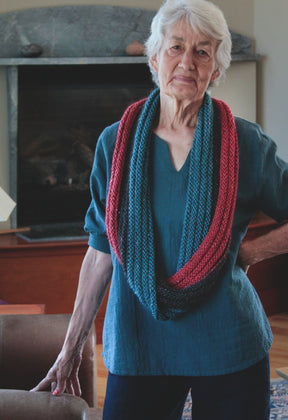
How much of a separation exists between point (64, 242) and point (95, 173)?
2.72 metres

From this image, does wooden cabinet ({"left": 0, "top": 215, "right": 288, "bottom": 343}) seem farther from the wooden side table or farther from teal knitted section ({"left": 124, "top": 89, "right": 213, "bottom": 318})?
teal knitted section ({"left": 124, "top": 89, "right": 213, "bottom": 318})

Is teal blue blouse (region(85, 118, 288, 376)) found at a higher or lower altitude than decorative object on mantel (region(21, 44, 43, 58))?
lower

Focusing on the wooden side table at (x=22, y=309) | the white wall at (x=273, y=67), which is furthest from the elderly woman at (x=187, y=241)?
the white wall at (x=273, y=67)

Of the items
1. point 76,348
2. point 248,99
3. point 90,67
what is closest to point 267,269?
point 248,99

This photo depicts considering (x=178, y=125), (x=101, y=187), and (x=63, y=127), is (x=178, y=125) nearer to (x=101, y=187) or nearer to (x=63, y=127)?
(x=101, y=187)

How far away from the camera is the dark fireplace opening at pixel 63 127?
4574 mm

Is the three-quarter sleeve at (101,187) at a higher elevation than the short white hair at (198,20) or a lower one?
lower

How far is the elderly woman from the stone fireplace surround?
10.0ft

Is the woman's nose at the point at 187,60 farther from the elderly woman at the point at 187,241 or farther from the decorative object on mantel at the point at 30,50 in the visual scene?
the decorative object on mantel at the point at 30,50

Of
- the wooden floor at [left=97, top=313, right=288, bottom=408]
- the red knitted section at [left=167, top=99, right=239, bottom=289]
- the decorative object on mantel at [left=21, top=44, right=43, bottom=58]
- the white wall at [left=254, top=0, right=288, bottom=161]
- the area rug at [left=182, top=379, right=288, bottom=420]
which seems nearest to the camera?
the red knitted section at [left=167, top=99, right=239, bottom=289]

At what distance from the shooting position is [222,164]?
1389mm

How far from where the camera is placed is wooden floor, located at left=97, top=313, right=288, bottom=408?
359 centimetres

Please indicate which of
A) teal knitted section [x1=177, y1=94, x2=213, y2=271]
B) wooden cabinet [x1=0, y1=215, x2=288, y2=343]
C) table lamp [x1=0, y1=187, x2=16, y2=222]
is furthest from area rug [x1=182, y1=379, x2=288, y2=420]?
teal knitted section [x1=177, y1=94, x2=213, y2=271]

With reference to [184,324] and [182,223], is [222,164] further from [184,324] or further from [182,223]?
[184,324]
